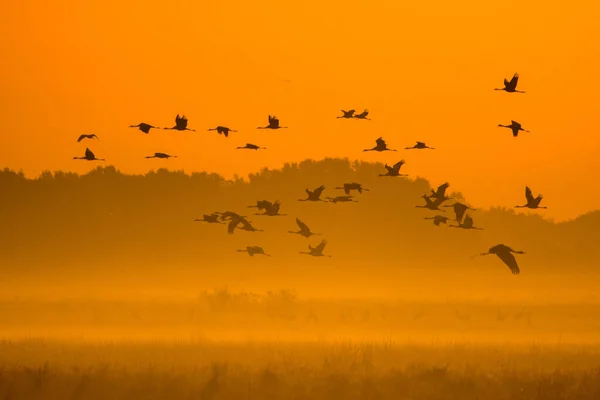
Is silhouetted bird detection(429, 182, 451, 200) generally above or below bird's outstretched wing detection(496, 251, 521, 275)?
above

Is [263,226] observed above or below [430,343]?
above

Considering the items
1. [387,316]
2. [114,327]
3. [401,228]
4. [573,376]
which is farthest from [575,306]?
[573,376]

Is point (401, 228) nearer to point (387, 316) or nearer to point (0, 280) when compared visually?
point (387, 316)

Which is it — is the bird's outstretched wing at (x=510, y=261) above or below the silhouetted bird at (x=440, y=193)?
below

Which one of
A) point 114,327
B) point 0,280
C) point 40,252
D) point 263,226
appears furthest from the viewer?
point 263,226

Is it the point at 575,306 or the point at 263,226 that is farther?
the point at 263,226

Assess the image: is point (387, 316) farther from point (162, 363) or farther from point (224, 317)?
point (162, 363)

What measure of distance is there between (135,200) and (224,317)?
9903 millimetres

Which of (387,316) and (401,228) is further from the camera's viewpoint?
(401,228)

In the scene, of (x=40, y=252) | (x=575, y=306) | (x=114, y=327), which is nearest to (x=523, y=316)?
(x=575, y=306)

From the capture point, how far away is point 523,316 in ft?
112

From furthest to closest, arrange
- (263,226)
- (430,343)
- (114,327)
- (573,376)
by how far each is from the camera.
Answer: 1. (263,226)
2. (114,327)
3. (430,343)
4. (573,376)

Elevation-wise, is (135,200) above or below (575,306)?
above

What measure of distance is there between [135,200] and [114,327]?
10899 millimetres
